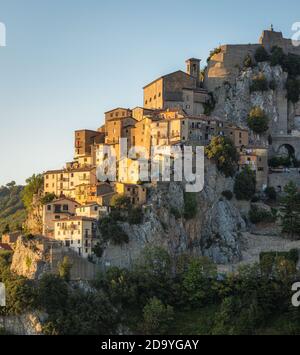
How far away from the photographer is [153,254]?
85.4m

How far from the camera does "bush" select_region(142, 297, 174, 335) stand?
268 ft

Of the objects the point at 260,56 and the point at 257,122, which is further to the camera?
the point at 260,56

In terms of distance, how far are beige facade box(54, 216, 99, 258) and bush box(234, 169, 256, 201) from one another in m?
11.6

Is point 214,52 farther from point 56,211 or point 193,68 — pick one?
point 56,211

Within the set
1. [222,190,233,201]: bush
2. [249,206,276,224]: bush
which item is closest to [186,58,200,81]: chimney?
[222,190,233,201]: bush

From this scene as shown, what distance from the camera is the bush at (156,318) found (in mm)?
81750

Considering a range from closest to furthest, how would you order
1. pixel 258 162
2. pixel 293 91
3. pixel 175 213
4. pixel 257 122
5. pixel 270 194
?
pixel 175 213 < pixel 270 194 < pixel 258 162 < pixel 257 122 < pixel 293 91

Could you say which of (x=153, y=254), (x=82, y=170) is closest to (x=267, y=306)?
(x=153, y=254)

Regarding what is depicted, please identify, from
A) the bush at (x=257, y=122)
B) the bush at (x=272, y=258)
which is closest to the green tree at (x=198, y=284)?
the bush at (x=272, y=258)

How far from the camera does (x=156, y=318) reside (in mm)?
82000

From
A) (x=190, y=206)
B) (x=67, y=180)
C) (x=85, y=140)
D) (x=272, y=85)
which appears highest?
(x=272, y=85)

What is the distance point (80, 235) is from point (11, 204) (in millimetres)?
55842

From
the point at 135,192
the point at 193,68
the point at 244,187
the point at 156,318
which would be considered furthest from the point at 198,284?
the point at 193,68

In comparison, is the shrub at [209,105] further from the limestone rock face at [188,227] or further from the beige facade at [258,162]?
the limestone rock face at [188,227]
